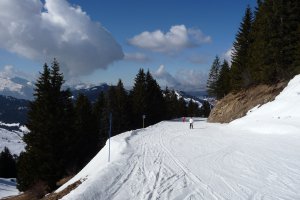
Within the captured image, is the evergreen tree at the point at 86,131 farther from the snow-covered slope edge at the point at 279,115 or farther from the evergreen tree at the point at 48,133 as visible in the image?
the snow-covered slope edge at the point at 279,115

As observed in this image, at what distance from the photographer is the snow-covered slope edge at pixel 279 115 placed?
2572 centimetres

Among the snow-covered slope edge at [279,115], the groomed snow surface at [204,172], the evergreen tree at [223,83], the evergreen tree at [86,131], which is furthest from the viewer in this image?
the evergreen tree at [223,83]

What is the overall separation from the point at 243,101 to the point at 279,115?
49.7ft

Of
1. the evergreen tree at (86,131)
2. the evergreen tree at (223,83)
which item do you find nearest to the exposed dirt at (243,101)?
the evergreen tree at (86,131)

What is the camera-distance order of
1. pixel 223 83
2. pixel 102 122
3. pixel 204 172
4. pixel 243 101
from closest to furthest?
pixel 204 172, pixel 243 101, pixel 102 122, pixel 223 83

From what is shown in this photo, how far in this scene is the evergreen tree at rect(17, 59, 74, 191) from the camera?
30422mm

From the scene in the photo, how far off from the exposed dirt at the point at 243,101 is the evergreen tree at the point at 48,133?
19.0m

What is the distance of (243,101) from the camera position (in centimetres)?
4447

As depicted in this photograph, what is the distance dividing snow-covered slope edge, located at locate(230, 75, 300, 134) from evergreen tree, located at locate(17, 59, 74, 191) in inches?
631

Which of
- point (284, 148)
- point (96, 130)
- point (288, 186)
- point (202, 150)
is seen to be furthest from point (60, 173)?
point (96, 130)

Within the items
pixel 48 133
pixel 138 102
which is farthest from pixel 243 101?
pixel 138 102

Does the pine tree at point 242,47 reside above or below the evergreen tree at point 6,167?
above

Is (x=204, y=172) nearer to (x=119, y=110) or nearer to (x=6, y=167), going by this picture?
(x=119, y=110)

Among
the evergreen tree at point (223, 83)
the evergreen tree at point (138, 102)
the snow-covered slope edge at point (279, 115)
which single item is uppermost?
the evergreen tree at point (223, 83)
